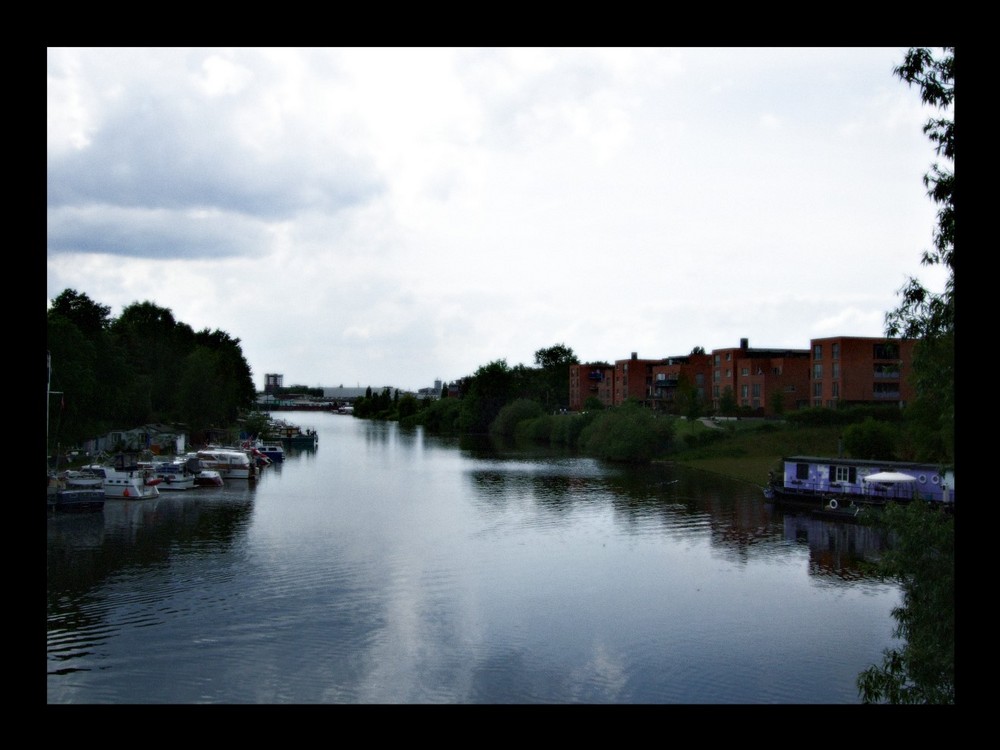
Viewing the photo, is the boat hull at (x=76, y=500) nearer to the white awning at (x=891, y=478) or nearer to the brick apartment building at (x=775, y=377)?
the white awning at (x=891, y=478)

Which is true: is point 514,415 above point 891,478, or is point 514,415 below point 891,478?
above

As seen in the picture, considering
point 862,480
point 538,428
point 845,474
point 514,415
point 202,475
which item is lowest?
point 202,475

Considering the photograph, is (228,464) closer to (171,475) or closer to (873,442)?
(171,475)

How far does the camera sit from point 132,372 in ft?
175

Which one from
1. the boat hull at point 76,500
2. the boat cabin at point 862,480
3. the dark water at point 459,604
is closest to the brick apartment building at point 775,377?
the boat cabin at point 862,480

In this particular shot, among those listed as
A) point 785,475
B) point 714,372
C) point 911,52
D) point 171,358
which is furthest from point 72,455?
point 714,372

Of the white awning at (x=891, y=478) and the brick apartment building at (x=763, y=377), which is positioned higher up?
the brick apartment building at (x=763, y=377)

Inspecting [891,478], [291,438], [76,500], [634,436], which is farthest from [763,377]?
[76,500]

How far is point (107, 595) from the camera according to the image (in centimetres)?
2000

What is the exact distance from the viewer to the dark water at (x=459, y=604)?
14445mm

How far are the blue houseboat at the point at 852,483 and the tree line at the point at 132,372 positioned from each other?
1199 inches

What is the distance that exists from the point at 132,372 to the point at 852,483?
144 feet

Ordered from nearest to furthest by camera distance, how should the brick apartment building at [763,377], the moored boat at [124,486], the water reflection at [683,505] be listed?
the water reflection at [683,505] < the moored boat at [124,486] < the brick apartment building at [763,377]
